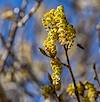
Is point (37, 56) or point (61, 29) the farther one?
point (37, 56)

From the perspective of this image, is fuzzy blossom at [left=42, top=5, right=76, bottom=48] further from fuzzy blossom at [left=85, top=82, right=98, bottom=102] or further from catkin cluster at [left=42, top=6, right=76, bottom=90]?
fuzzy blossom at [left=85, top=82, right=98, bottom=102]

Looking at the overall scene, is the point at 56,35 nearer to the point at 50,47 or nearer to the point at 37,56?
the point at 50,47

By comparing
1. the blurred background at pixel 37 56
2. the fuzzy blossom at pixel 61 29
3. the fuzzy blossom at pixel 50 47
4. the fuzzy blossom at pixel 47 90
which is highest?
the blurred background at pixel 37 56

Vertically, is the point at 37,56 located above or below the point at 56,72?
above

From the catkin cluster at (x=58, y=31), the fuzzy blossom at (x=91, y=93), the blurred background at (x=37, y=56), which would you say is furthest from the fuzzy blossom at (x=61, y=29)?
the blurred background at (x=37, y=56)

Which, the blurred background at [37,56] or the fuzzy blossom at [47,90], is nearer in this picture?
the fuzzy blossom at [47,90]

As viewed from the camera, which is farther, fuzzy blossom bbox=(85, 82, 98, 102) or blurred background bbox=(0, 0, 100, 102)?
blurred background bbox=(0, 0, 100, 102)

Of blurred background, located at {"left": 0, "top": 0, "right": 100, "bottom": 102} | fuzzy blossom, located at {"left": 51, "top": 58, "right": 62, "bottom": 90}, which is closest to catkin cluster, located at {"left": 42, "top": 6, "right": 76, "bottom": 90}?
fuzzy blossom, located at {"left": 51, "top": 58, "right": 62, "bottom": 90}

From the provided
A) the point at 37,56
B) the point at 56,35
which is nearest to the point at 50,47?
the point at 56,35

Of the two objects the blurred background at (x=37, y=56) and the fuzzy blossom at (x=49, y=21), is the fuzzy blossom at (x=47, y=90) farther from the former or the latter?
the blurred background at (x=37, y=56)

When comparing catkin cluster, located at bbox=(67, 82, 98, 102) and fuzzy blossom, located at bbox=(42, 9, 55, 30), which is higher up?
fuzzy blossom, located at bbox=(42, 9, 55, 30)

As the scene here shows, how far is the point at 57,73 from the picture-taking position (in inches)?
29.4

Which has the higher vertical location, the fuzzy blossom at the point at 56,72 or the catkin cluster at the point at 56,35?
the catkin cluster at the point at 56,35

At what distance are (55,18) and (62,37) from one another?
4cm
